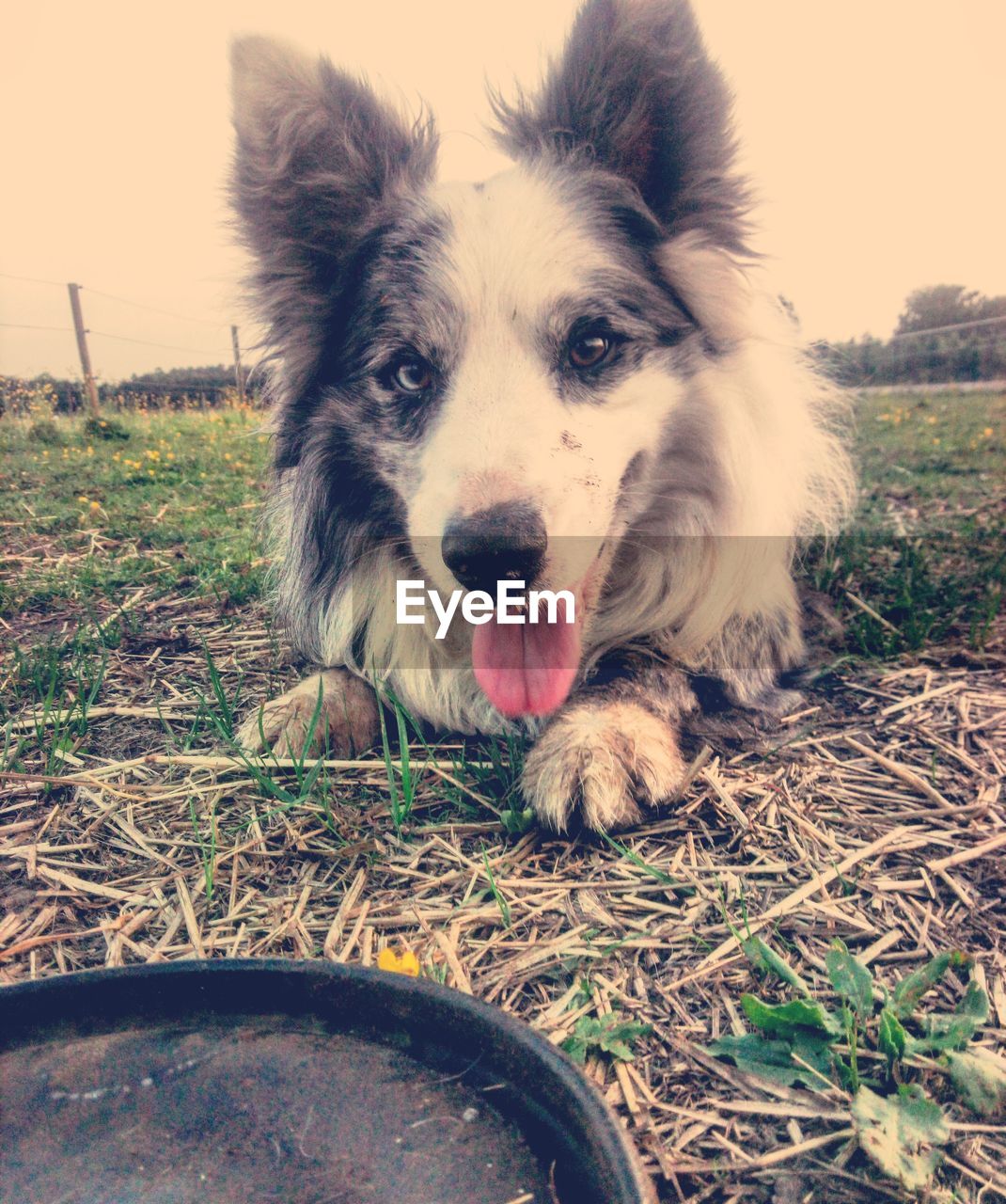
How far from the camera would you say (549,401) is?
75.0 inches

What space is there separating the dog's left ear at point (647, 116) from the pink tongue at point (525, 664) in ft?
3.66

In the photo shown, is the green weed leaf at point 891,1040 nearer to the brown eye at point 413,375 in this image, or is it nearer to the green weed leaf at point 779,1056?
the green weed leaf at point 779,1056

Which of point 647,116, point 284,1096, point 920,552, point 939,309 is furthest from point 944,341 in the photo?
point 284,1096

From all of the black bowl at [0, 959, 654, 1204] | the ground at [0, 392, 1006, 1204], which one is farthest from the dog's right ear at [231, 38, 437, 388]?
the black bowl at [0, 959, 654, 1204]

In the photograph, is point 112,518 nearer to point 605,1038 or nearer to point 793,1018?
point 605,1038

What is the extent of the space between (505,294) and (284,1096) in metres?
1.61

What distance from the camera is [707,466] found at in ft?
7.52

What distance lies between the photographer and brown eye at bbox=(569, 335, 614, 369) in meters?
2.01

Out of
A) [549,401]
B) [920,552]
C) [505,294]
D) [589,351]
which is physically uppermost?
[505,294]

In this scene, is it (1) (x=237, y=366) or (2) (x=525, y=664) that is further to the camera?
(1) (x=237, y=366)

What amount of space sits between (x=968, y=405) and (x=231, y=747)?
9.12 metres

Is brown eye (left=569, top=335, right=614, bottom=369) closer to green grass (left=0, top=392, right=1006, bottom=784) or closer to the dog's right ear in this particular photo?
the dog's right ear

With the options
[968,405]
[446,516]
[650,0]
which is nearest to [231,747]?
[446,516]

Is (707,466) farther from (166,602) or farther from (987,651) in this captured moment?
(166,602)
